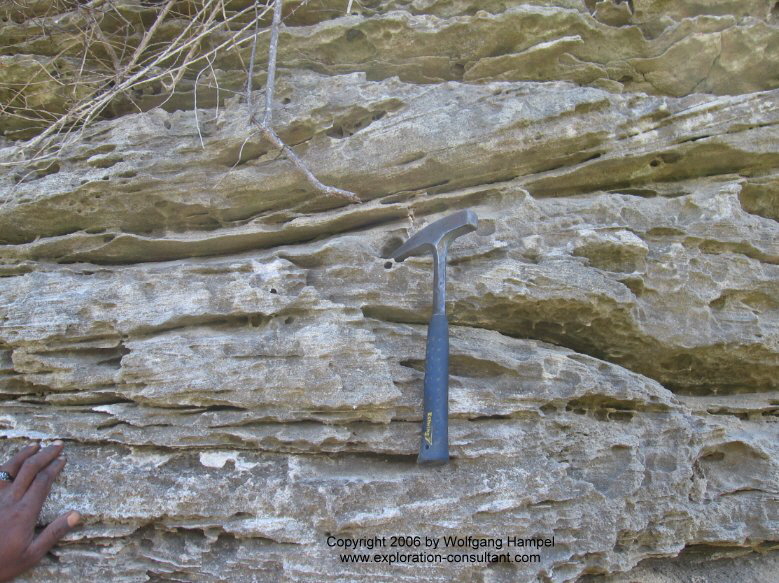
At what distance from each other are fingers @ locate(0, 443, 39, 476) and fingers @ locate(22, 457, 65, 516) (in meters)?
0.13

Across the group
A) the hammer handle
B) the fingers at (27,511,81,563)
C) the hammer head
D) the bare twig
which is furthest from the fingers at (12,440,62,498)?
the hammer head

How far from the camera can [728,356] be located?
364cm

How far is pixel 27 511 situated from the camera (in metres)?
2.95

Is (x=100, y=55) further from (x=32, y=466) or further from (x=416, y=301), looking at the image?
(x=416, y=301)

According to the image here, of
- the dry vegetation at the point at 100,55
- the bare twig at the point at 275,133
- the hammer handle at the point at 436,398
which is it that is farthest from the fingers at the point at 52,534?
the dry vegetation at the point at 100,55

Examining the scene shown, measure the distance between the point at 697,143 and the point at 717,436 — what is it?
1932 mm

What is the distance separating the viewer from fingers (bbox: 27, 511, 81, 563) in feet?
9.50

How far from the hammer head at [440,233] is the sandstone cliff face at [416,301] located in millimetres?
166

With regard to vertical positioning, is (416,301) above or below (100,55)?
below

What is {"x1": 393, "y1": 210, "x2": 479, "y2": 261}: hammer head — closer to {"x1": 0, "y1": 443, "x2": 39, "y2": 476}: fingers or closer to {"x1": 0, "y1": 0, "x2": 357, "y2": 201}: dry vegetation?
{"x1": 0, "y1": 0, "x2": 357, "y2": 201}: dry vegetation

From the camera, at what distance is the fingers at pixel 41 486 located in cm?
299

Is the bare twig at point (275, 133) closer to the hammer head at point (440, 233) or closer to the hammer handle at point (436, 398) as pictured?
the hammer head at point (440, 233)

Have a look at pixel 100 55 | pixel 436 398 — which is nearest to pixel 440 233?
pixel 436 398

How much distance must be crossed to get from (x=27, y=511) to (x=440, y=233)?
8.75ft
